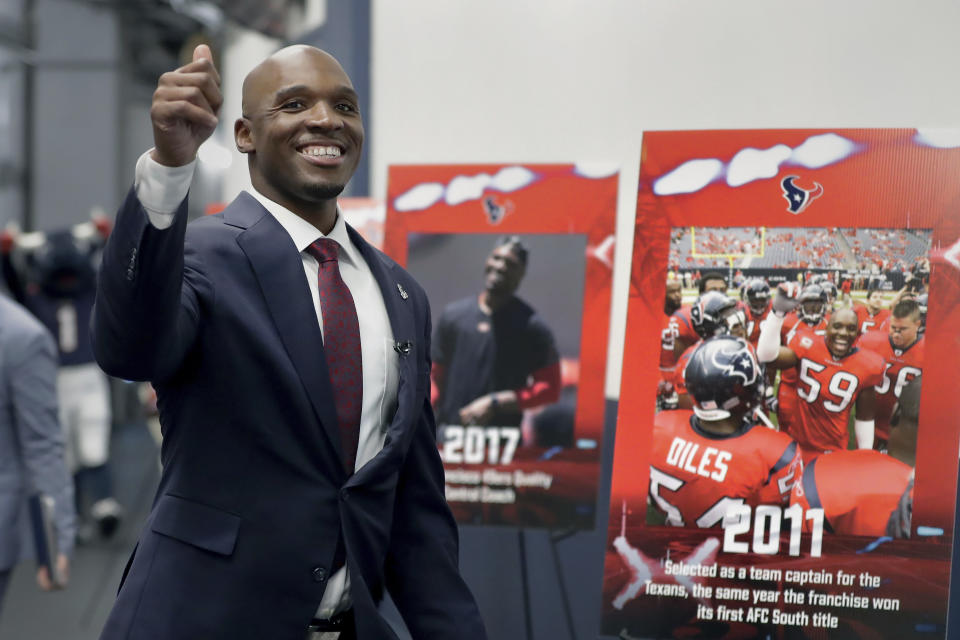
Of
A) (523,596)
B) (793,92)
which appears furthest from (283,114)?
(523,596)

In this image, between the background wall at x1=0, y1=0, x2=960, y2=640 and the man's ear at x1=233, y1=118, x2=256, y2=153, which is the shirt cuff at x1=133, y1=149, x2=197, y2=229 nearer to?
the man's ear at x1=233, y1=118, x2=256, y2=153

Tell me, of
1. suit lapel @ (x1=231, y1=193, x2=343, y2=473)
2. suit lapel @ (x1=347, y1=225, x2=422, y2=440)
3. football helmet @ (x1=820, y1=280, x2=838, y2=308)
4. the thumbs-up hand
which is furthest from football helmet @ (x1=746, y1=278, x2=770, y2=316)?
the thumbs-up hand

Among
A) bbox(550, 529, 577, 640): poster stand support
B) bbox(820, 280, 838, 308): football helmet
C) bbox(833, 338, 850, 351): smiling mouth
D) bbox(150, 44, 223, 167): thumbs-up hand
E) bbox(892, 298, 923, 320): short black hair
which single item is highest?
bbox(150, 44, 223, 167): thumbs-up hand

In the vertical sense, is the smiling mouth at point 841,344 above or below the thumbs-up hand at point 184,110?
below

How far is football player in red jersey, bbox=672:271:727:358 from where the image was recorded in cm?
208

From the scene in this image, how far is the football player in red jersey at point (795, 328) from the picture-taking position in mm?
2029

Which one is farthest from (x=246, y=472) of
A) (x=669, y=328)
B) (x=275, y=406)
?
(x=669, y=328)

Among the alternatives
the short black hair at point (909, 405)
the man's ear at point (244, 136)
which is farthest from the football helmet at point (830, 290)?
the man's ear at point (244, 136)

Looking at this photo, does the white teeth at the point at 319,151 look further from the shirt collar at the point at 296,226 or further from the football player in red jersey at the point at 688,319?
the football player in red jersey at the point at 688,319

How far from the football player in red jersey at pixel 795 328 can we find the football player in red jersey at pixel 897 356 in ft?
0.41

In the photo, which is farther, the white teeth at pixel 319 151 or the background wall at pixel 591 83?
the background wall at pixel 591 83

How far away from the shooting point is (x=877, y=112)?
2.42m

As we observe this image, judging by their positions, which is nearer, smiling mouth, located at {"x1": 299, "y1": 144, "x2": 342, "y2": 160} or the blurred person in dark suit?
smiling mouth, located at {"x1": 299, "y1": 144, "x2": 342, "y2": 160}

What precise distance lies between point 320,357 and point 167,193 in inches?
13.6
